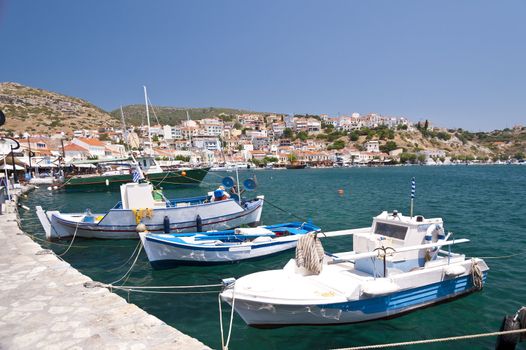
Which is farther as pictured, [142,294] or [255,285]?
[142,294]

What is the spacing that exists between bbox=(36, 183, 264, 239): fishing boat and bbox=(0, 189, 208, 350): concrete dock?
6753mm

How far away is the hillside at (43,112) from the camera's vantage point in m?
113

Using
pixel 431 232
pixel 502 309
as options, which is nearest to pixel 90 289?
pixel 431 232

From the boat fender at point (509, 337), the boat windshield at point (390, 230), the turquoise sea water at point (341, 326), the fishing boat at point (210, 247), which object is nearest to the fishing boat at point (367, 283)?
the boat windshield at point (390, 230)

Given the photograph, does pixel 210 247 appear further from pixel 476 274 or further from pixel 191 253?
pixel 476 274

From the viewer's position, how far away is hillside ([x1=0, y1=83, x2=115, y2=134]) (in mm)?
113438

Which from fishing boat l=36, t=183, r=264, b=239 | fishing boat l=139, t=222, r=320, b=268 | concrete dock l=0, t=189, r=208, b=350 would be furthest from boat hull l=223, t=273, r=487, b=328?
fishing boat l=36, t=183, r=264, b=239

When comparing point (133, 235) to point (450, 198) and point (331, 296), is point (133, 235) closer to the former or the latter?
point (331, 296)

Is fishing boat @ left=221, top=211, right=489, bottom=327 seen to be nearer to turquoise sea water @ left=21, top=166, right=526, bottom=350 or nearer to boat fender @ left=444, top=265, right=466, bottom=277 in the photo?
boat fender @ left=444, top=265, right=466, bottom=277

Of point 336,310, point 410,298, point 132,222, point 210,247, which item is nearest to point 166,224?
point 132,222

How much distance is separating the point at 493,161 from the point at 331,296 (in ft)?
671

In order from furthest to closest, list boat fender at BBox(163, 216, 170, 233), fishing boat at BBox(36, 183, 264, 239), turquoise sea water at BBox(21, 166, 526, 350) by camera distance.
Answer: fishing boat at BBox(36, 183, 264, 239), boat fender at BBox(163, 216, 170, 233), turquoise sea water at BBox(21, 166, 526, 350)

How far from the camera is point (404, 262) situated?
8.12 meters

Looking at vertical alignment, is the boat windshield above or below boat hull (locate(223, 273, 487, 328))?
above
